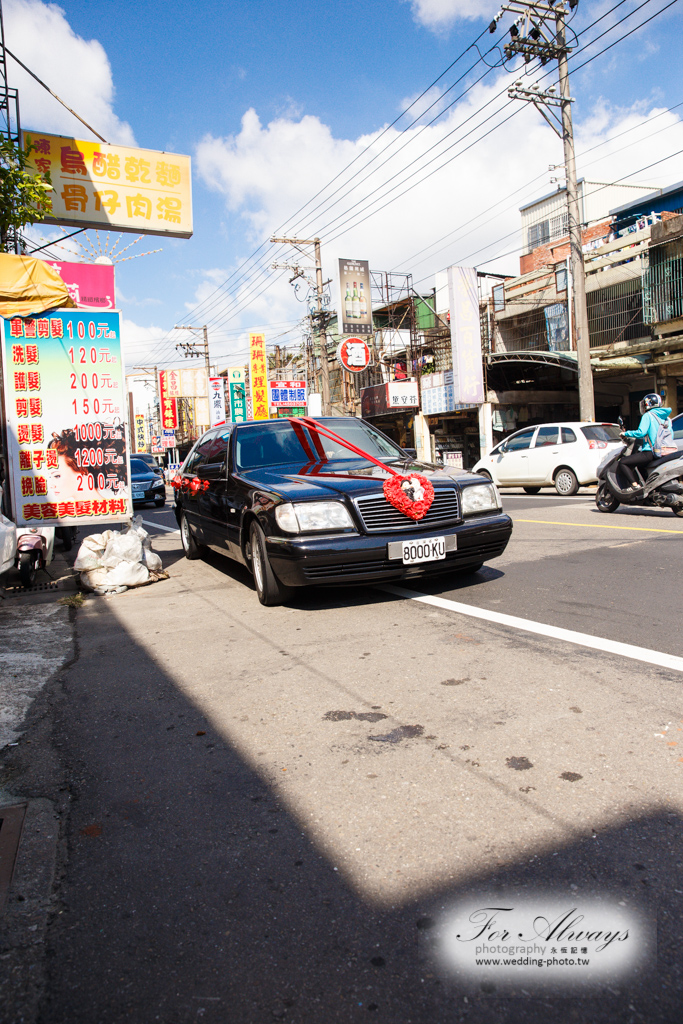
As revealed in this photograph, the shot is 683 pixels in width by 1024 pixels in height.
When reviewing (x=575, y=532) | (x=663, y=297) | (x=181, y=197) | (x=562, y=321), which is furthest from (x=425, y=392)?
(x=575, y=532)

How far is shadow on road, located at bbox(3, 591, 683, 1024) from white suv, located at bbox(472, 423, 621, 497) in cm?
1110

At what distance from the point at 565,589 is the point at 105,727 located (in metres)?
3.67

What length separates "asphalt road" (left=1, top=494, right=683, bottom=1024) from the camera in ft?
5.46

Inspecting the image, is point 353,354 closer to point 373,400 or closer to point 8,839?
point 373,400

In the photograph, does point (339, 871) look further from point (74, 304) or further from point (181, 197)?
point (181, 197)

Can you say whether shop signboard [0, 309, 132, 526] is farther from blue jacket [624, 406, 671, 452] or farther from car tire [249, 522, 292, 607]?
blue jacket [624, 406, 671, 452]

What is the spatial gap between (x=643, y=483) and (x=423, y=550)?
591 centimetres

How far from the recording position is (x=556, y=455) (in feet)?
47.1

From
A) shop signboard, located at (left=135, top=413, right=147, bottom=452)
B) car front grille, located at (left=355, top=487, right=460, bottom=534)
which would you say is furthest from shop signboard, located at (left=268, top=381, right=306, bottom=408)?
shop signboard, located at (left=135, top=413, right=147, bottom=452)

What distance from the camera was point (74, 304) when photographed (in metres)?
7.18

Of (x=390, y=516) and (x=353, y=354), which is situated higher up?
(x=353, y=354)

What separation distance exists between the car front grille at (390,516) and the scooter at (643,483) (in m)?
5.31

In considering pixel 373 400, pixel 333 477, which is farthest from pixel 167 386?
pixel 333 477

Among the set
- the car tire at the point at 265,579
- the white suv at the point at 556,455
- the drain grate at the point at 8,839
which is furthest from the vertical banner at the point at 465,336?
the drain grate at the point at 8,839
